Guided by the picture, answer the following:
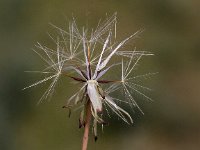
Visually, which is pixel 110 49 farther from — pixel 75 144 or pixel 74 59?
pixel 75 144

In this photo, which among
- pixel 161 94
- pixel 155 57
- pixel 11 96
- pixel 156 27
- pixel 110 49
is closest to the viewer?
pixel 110 49

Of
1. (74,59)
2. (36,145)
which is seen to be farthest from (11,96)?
(74,59)

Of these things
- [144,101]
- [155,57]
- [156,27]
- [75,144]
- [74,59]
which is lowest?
[74,59]

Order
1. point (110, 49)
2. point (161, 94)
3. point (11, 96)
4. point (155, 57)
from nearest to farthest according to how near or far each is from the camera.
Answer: point (110, 49)
point (11, 96)
point (161, 94)
point (155, 57)

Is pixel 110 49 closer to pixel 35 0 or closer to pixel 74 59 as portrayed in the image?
pixel 74 59

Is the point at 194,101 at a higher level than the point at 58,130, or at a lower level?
higher

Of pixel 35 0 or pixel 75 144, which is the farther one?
pixel 35 0
